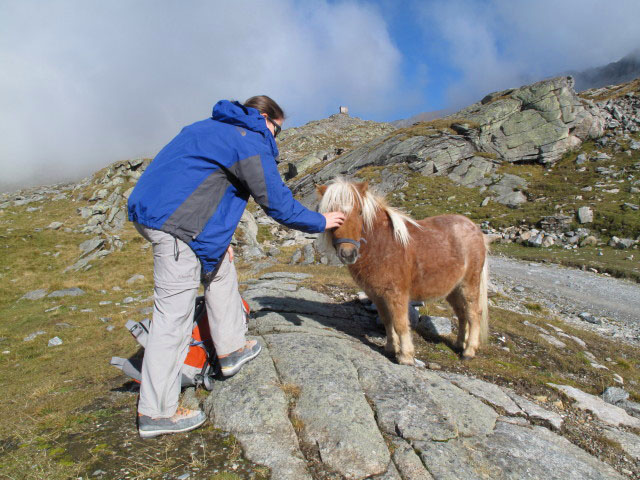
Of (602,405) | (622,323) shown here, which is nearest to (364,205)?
(602,405)

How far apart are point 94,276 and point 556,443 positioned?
1000 inches

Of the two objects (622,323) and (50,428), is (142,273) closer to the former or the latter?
(50,428)

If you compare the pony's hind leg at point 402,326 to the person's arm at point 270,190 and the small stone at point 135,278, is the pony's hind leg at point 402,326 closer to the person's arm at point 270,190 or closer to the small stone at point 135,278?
the person's arm at point 270,190

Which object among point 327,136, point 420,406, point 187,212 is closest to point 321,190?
point 187,212

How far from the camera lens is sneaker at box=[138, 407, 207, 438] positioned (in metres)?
3.38

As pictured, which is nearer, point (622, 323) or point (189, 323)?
point (189, 323)

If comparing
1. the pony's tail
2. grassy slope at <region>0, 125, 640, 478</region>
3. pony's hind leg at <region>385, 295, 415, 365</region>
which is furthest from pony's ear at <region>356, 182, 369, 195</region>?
grassy slope at <region>0, 125, 640, 478</region>

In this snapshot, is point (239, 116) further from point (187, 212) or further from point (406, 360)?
point (406, 360)

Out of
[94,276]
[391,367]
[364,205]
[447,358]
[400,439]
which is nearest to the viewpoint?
[400,439]

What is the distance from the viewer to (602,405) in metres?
5.00

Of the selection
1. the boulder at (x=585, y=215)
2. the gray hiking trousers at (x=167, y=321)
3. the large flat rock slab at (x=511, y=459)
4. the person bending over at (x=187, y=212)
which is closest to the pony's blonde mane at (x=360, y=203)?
the person bending over at (x=187, y=212)

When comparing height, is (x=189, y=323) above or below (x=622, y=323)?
above

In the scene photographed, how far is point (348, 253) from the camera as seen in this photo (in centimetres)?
462

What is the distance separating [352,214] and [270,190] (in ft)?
5.48
